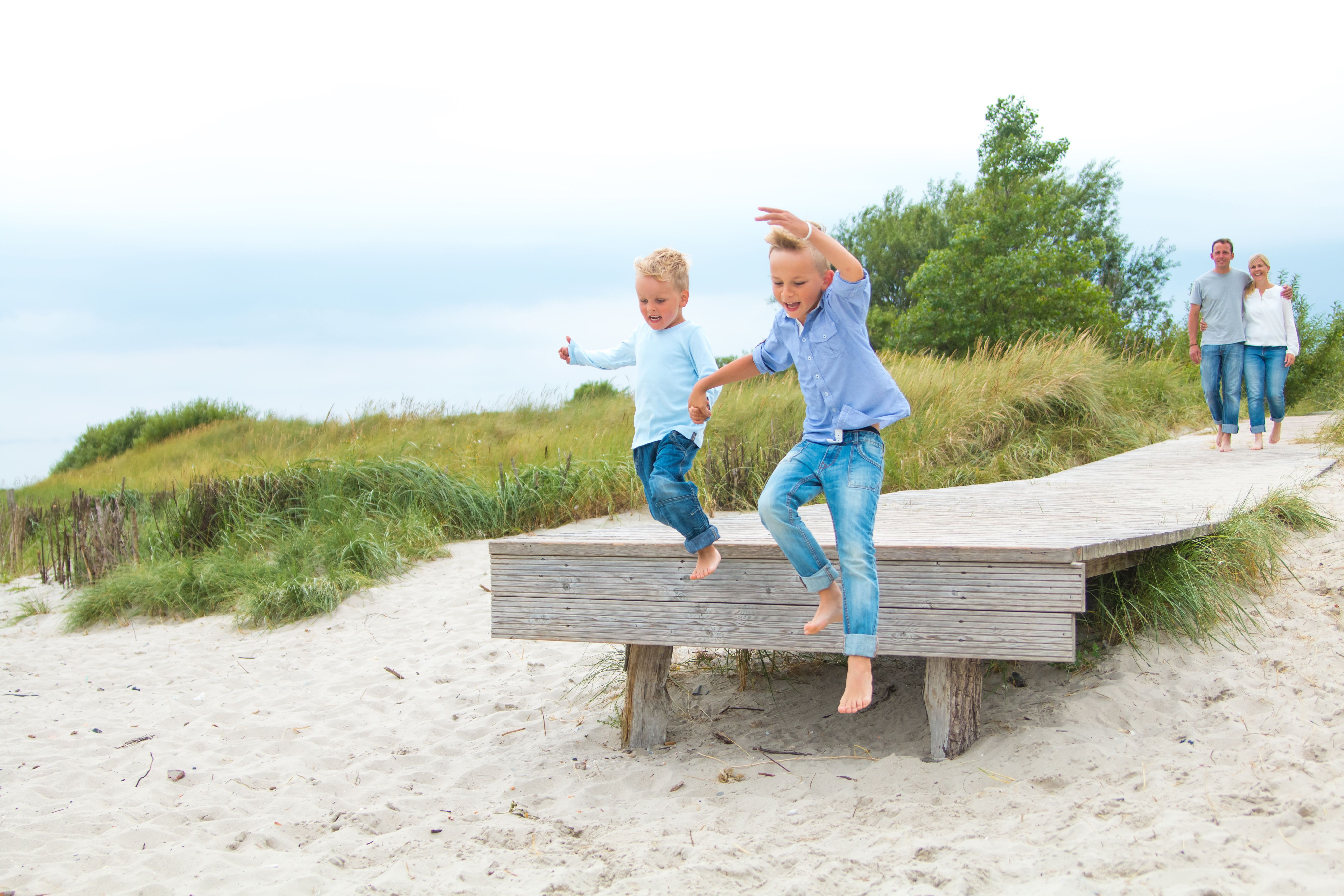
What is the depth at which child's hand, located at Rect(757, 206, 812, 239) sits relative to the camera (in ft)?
9.42

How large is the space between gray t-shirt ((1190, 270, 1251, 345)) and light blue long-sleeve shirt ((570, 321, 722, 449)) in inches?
258

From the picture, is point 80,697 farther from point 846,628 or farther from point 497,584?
point 846,628

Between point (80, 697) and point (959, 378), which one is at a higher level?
point (959, 378)

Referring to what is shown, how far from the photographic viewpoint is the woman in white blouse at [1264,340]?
8242 mm

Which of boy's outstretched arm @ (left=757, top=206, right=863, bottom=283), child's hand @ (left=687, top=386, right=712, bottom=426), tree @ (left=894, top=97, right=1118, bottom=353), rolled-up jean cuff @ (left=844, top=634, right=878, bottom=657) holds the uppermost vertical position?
tree @ (left=894, top=97, right=1118, bottom=353)

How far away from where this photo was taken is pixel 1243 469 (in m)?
7.29

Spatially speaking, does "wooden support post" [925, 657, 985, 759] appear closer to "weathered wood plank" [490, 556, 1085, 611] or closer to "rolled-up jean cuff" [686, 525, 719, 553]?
"weathered wood plank" [490, 556, 1085, 611]

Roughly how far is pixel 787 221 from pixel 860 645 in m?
1.35

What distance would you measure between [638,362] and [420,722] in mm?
2441

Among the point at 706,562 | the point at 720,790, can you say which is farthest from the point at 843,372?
the point at 720,790

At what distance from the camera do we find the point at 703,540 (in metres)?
3.70

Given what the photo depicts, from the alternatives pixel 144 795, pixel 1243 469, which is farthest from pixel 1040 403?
pixel 144 795

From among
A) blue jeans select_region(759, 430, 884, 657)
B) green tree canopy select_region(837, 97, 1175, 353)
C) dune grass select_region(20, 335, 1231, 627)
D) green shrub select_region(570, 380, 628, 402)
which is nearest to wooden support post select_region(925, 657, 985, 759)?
blue jeans select_region(759, 430, 884, 657)

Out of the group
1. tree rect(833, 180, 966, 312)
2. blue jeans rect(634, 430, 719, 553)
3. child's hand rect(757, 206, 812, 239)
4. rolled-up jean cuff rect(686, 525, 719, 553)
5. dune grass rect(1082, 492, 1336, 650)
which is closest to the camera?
child's hand rect(757, 206, 812, 239)
